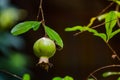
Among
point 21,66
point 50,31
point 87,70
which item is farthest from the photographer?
point 87,70

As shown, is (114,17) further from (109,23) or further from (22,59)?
(22,59)

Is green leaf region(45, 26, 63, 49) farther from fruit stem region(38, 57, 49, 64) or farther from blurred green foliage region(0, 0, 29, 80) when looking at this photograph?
blurred green foliage region(0, 0, 29, 80)

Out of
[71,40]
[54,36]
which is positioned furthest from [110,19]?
[71,40]

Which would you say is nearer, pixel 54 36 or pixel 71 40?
pixel 54 36

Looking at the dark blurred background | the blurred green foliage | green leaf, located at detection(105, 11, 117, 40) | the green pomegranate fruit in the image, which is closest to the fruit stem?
the green pomegranate fruit

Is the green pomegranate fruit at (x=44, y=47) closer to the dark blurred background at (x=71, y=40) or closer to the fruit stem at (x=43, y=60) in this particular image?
the fruit stem at (x=43, y=60)

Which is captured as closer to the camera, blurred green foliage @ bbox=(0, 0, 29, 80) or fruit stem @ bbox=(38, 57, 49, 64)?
fruit stem @ bbox=(38, 57, 49, 64)

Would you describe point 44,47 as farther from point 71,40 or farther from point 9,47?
point 71,40

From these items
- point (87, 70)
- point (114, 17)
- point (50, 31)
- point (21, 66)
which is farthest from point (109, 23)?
point (87, 70)
